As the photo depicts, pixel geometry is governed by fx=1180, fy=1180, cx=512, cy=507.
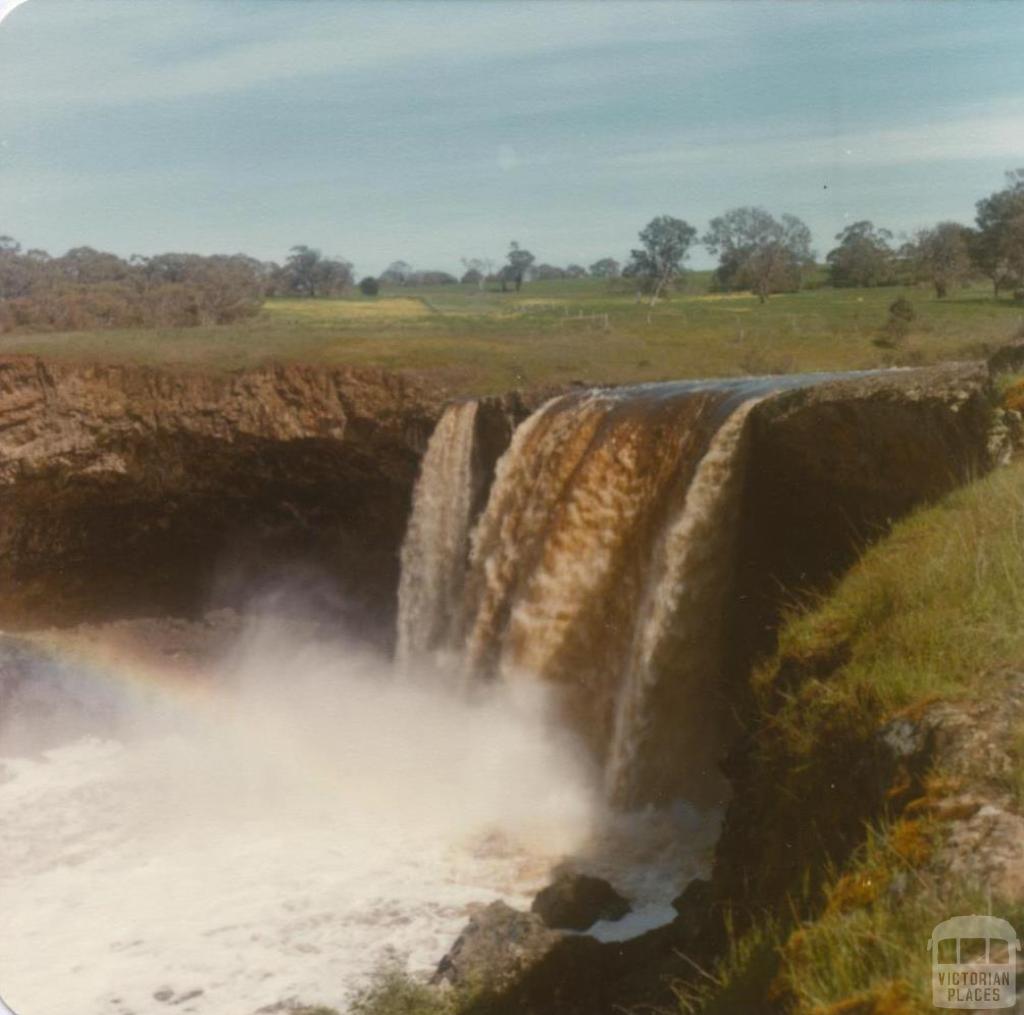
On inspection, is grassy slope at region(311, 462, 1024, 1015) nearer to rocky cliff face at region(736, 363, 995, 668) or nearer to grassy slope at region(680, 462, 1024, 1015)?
grassy slope at region(680, 462, 1024, 1015)

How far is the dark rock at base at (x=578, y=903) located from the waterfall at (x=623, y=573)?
2.00 meters

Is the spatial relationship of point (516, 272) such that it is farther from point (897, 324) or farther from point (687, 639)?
point (687, 639)

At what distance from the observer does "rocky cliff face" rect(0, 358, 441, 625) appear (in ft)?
65.4

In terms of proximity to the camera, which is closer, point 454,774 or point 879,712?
point 879,712

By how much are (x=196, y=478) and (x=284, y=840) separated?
937cm

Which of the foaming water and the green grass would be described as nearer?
the green grass

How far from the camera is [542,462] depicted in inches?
562

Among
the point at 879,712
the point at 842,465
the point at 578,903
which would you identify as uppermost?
the point at 842,465

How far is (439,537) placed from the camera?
58.2 ft

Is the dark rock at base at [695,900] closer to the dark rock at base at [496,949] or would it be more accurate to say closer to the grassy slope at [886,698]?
the dark rock at base at [496,949]

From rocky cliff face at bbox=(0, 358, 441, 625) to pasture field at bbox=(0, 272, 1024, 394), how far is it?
727 millimetres

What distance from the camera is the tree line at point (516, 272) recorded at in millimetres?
24234

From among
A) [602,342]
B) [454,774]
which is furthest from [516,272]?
[454,774]

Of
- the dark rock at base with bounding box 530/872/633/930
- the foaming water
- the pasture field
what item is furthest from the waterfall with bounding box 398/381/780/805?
the pasture field
